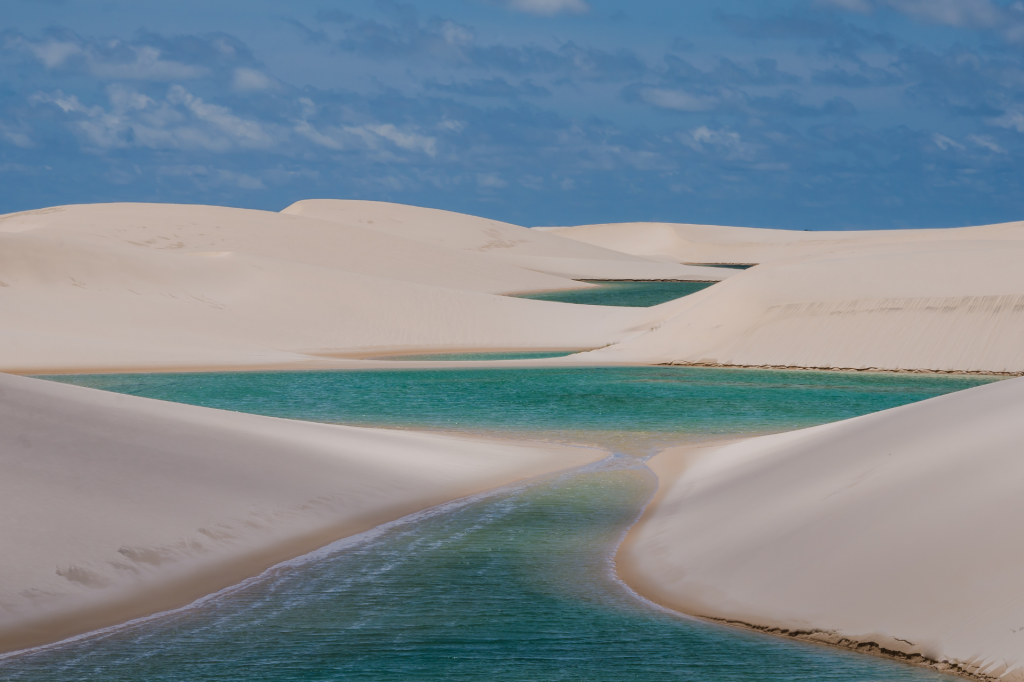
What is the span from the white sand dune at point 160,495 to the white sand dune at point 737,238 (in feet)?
366

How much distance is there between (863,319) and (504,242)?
70.0 m

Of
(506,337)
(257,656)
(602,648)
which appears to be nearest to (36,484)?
(257,656)

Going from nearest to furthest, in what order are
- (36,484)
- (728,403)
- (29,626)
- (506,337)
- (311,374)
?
(29,626), (36,484), (728,403), (311,374), (506,337)

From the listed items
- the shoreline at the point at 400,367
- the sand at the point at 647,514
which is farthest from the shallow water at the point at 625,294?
the sand at the point at 647,514

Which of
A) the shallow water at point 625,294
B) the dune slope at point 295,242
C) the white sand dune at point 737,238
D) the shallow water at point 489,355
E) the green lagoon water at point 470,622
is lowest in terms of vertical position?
the green lagoon water at point 470,622

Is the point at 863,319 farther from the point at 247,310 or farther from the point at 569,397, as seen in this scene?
the point at 247,310

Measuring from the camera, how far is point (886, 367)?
28.1m

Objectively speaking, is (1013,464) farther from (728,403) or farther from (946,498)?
(728,403)

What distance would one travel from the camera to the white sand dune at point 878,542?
5.45m

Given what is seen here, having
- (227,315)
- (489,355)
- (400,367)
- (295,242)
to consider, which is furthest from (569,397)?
(295,242)

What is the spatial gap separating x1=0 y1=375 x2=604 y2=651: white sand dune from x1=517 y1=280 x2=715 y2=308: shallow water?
48727 millimetres

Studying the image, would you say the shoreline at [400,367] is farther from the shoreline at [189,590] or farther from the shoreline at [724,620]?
the shoreline at [189,590]

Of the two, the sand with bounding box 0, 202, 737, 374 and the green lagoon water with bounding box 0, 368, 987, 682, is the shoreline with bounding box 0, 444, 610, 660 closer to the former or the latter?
the green lagoon water with bounding box 0, 368, 987, 682

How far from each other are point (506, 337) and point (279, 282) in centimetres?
1148
